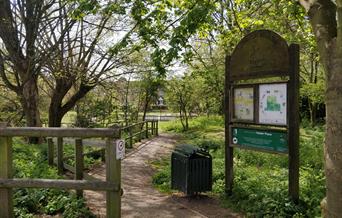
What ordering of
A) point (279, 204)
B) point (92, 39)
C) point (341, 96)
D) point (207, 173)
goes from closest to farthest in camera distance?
point (341, 96), point (279, 204), point (207, 173), point (92, 39)

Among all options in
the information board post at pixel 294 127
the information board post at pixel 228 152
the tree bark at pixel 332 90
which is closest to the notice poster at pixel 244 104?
the information board post at pixel 228 152

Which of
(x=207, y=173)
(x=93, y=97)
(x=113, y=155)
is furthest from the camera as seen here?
(x=93, y=97)

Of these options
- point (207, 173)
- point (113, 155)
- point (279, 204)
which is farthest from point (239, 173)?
point (113, 155)

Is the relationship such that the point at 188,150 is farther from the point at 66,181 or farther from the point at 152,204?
the point at 66,181

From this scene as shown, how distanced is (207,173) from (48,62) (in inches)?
352

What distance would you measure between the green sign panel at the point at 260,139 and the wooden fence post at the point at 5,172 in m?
4.02

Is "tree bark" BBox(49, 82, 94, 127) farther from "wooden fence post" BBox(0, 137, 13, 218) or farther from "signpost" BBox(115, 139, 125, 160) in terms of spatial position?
"signpost" BBox(115, 139, 125, 160)

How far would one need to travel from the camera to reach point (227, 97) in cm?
727

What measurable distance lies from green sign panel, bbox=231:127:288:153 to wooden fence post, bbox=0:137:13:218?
4.02 metres

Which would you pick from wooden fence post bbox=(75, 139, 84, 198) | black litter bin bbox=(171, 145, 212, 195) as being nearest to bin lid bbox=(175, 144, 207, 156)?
black litter bin bbox=(171, 145, 212, 195)

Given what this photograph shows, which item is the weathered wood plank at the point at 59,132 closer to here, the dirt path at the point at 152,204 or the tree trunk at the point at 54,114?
the dirt path at the point at 152,204

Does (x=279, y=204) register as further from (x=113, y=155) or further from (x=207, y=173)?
(x=113, y=155)

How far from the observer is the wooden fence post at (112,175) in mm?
4629

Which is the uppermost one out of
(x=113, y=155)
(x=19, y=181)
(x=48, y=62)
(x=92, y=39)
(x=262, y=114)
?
(x=92, y=39)
